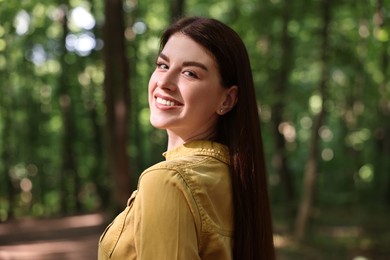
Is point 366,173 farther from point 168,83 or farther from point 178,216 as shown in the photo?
point 178,216

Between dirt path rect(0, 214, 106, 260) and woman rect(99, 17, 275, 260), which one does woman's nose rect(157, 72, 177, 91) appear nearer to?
woman rect(99, 17, 275, 260)

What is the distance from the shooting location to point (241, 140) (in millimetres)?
1699

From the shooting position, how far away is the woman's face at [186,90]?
1630mm

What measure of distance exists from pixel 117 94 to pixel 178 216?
11.3 metres

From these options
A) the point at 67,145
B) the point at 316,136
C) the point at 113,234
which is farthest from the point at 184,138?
the point at 67,145

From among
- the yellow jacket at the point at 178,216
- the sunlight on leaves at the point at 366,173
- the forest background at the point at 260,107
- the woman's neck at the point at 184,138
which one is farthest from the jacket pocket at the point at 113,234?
the sunlight on leaves at the point at 366,173

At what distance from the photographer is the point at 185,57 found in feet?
5.36

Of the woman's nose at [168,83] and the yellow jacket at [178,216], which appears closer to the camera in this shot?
the yellow jacket at [178,216]

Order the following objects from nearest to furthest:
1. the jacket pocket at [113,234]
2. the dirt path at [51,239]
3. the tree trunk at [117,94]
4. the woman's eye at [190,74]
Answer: the jacket pocket at [113,234]
the woman's eye at [190,74]
the dirt path at [51,239]
the tree trunk at [117,94]

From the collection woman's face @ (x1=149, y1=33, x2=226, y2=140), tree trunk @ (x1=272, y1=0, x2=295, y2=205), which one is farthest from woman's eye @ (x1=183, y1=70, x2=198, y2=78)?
tree trunk @ (x1=272, y1=0, x2=295, y2=205)

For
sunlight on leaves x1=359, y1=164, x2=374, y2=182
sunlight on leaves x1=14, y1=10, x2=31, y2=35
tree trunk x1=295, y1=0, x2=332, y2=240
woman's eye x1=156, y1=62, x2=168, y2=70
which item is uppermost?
sunlight on leaves x1=14, y1=10, x2=31, y2=35

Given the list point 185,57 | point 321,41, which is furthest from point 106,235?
point 321,41

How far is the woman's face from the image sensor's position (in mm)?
1630

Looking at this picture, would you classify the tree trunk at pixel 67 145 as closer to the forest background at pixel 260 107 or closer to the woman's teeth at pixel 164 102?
the forest background at pixel 260 107
